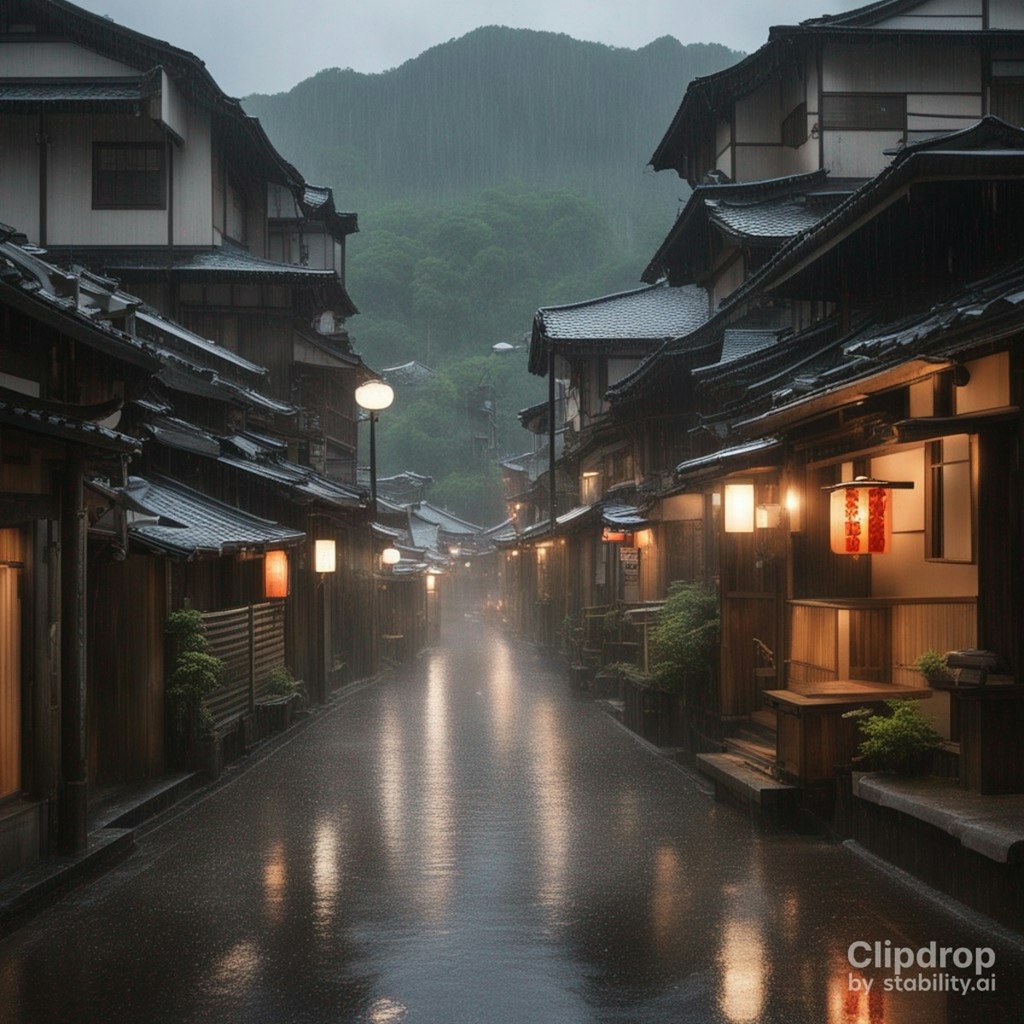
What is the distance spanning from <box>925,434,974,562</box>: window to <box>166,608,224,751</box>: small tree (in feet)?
34.9

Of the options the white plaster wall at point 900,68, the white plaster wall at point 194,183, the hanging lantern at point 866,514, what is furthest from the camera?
the white plaster wall at point 194,183

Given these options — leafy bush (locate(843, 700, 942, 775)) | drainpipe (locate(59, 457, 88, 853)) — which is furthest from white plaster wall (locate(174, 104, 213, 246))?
Answer: leafy bush (locate(843, 700, 942, 775))

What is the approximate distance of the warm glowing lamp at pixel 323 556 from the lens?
2914cm

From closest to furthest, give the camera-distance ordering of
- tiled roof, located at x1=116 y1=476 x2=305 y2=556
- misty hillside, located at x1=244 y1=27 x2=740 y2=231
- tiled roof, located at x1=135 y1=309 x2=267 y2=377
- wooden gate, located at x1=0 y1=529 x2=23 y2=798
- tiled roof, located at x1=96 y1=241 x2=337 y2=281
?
1. wooden gate, located at x1=0 y1=529 x2=23 y2=798
2. tiled roof, located at x1=116 y1=476 x2=305 y2=556
3. tiled roof, located at x1=135 y1=309 x2=267 y2=377
4. tiled roof, located at x1=96 y1=241 x2=337 y2=281
5. misty hillside, located at x1=244 y1=27 x2=740 y2=231

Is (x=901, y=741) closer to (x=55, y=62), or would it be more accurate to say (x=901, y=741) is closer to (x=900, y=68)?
(x=900, y=68)

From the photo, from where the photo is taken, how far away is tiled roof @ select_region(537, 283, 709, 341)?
39562 mm

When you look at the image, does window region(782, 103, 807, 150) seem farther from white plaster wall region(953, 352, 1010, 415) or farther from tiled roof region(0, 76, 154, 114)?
white plaster wall region(953, 352, 1010, 415)

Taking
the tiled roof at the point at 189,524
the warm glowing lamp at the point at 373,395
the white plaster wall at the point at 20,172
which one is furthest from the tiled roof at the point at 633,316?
the tiled roof at the point at 189,524

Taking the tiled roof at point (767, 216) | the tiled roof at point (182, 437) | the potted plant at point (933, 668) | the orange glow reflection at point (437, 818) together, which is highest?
the tiled roof at point (767, 216)

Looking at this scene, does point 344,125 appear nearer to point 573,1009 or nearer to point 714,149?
point 714,149

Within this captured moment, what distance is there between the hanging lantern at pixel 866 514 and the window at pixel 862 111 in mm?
17901

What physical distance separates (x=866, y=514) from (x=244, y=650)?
1402 cm

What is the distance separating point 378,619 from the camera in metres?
46.6

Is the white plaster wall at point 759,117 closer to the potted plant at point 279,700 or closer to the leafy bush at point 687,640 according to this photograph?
the leafy bush at point 687,640
